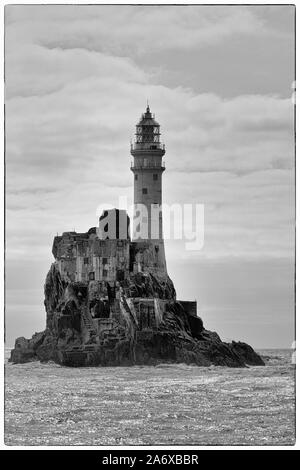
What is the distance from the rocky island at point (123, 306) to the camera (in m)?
33.1

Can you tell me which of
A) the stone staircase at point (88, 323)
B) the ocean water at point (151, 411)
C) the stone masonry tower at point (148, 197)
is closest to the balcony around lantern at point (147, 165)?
the stone masonry tower at point (148, 197)

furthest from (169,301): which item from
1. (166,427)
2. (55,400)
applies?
(166,427)

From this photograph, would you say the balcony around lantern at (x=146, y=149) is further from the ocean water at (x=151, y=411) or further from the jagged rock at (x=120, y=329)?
the ocean water at (x=151, y=411)

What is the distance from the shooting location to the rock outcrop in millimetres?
33531

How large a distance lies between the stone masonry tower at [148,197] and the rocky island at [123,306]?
3cm

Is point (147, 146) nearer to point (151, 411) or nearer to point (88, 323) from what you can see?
point (88, 323)

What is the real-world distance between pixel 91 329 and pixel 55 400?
43.6ft

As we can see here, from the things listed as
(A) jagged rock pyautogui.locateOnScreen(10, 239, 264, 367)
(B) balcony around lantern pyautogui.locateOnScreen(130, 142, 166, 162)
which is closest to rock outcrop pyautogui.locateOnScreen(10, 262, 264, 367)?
(A) jagged rock pyautogui.locateOnScreen(10, 239, 264, 367)

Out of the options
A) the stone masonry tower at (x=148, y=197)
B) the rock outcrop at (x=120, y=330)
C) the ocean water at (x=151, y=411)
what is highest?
the stone masonry tower at (x=148, y=197)

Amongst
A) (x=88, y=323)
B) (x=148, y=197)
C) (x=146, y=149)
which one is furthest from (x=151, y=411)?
(x=88, y=323)

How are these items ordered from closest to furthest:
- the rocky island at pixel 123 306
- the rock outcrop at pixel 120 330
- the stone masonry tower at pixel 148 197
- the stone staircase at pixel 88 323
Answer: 1. the stone masonry tower at pixel 148 197
2. the rocky island at pixel 123 306
3. the rock outcrop at pixel 120 330
4. the stone staircase at pixel 88 323

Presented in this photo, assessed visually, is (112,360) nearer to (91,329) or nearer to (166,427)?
(91,329)

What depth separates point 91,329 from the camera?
3522 centimetres
